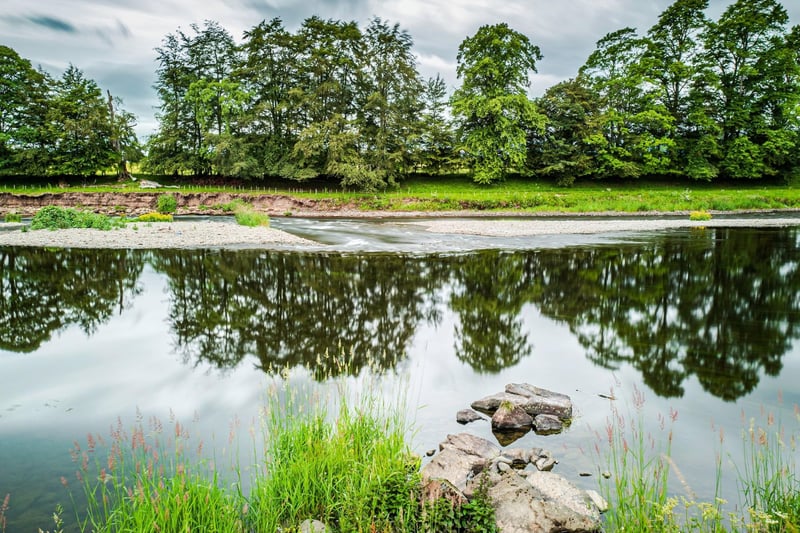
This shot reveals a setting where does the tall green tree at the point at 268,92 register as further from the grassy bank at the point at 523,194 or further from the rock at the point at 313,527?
the rock at the point at 313,527

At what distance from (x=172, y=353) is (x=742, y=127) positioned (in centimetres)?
6341

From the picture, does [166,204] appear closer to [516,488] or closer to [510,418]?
[510,418]

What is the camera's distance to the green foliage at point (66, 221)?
30.0 metres

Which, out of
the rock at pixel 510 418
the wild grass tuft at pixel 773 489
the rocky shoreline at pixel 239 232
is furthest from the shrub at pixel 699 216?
the rock at pixel 510 418

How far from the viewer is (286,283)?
15.5 meters

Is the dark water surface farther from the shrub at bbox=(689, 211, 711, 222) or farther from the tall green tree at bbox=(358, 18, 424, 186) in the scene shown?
the tall green tree at bbox=(358, 18, 424, 186)

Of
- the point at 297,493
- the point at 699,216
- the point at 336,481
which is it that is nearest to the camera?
the point at 297,493

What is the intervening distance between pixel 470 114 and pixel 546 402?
169 ft

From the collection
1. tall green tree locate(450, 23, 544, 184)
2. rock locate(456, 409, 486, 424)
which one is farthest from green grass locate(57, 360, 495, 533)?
tall green tree locate(450, 23, 544, 184)

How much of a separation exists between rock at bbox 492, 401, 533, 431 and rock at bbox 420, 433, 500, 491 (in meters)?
0.63

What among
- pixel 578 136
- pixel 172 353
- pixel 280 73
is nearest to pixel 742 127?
pixel 578 136

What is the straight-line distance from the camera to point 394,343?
9773 millimetres

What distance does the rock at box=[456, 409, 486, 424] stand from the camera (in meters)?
6.41

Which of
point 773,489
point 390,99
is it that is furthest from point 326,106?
point 773,489
